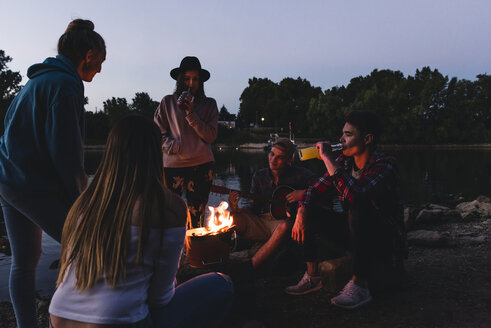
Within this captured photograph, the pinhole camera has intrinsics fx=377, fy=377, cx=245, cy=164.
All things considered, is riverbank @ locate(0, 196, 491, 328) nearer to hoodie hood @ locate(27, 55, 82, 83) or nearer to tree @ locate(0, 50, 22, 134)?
hoodie hood @ locate(27, 55, 82, 83)

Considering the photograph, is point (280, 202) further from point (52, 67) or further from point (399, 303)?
point (52, 67)

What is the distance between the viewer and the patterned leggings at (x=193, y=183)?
4.47 metres

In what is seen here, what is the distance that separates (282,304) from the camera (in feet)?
12.1

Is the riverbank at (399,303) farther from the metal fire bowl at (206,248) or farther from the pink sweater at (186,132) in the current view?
the pink sweater at (186,132)

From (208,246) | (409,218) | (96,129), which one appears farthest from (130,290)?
(96,129)

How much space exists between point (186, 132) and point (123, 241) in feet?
9.40

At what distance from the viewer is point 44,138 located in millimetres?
2590

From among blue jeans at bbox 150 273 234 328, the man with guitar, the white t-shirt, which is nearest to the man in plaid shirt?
the man with guitar

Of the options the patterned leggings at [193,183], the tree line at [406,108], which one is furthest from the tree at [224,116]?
the patterned leggings at [193,183]

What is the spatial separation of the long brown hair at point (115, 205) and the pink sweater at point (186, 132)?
2.50 metres

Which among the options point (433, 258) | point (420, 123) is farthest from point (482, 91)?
point (433, 258)

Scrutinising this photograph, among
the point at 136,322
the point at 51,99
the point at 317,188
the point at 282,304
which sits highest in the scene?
the point at 51,99

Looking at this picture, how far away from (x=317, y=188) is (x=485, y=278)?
85.4 inches

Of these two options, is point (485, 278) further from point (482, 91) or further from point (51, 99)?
point (482, 91)
